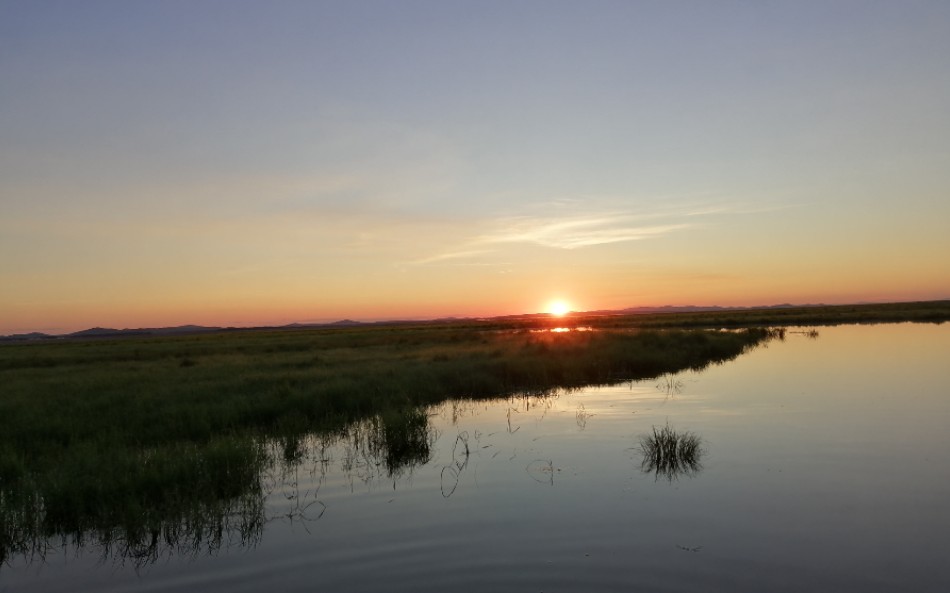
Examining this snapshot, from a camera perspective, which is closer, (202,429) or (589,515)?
(589,515)

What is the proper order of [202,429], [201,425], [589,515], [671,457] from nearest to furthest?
[589,515] → [671,457] → [202,429] → [201,425]

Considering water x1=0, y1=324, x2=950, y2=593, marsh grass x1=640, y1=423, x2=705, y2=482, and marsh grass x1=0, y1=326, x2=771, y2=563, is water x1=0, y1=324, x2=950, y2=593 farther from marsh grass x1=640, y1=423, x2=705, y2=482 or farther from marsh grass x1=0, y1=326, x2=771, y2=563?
marsh grass x1=0, y1=326, x2=771, y2=563

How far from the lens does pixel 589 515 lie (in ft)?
31.8

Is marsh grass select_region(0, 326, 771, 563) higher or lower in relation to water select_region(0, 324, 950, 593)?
higher

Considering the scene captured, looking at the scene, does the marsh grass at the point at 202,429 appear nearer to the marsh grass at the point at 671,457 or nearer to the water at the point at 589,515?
the water at the point at 589,515

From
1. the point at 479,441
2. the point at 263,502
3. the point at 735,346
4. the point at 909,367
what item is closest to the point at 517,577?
the point at 263,502

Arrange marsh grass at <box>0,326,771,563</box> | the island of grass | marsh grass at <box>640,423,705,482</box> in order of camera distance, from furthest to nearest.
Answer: marsh grass at <box>640,423,705,482</box>, the island of grass, marsh grass at <box>0,326,771,563</box>

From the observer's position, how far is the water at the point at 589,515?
301 inches

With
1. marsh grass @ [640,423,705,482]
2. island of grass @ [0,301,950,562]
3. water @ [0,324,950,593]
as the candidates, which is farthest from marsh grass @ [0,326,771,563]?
marsh grass @ [640,423,705,482]

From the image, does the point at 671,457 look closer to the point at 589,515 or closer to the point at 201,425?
the point at 589,515

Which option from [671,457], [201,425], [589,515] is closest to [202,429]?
[201,425]

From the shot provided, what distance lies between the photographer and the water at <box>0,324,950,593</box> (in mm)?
7656

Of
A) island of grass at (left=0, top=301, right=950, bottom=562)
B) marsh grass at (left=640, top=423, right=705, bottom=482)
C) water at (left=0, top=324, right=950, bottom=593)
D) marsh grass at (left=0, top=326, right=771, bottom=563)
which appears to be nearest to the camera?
water at (left=0, top=324, right=950, bottom=593)

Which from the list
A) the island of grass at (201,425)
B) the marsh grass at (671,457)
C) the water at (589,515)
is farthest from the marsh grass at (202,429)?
the marsh grass at (671,457)
